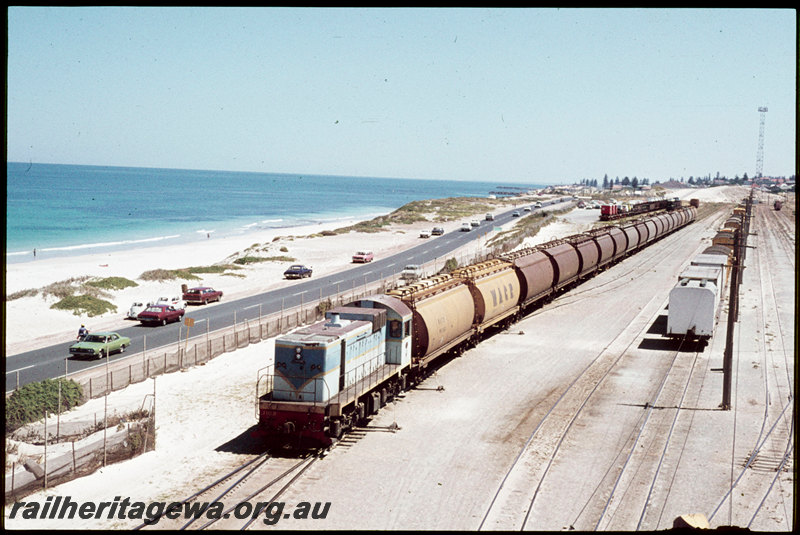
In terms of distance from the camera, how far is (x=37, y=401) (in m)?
27.2

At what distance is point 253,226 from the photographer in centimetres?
14888

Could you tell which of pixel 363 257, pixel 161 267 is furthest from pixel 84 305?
pixel 363 257

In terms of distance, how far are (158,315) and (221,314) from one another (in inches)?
201

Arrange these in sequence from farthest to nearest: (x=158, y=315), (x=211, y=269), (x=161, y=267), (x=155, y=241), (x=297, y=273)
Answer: (x=155, y=241)
(x=161, y=267)
(x=211, y=269)
(x=297, y=273)
(x=158, y=315)

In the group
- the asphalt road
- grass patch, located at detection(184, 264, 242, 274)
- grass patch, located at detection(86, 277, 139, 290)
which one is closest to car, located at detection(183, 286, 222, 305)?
the asphalt road

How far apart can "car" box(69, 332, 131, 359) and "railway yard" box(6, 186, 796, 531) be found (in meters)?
6.52

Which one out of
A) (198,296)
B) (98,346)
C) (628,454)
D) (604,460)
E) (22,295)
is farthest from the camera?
(198,296)

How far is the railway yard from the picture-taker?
18.6 m

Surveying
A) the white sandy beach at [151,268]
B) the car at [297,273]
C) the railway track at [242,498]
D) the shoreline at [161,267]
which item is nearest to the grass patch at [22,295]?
the shoreline at [161,267]

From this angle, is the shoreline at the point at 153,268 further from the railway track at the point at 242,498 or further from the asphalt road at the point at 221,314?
the railway track at the point at 242,498

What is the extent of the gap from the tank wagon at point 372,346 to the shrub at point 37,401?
24.3 ft

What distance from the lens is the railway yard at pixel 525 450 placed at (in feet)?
61.2

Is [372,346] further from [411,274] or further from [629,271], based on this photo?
[629,271]

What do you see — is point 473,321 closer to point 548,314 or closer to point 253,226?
point 548,314
